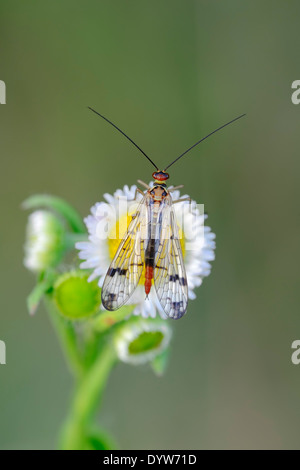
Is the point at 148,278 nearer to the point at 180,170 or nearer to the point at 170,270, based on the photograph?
the point at 170,270

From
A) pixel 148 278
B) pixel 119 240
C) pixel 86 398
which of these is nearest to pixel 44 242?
pixel 119 240

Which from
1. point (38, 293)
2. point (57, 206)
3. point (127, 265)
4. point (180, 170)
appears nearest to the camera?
point (38, 293)

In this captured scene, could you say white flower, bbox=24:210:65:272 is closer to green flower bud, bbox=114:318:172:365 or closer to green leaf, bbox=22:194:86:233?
green leaf, bbox=22:194:86:233

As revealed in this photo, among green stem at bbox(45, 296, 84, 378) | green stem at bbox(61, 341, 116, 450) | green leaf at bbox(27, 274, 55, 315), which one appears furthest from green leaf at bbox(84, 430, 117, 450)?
green leaf at bbox(27, 274, 55, 315)

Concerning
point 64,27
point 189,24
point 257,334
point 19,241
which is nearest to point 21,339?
point 19,241

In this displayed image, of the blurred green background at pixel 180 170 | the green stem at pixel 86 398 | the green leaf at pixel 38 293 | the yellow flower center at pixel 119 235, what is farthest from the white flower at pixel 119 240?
the blurred green background at pixel 180 170

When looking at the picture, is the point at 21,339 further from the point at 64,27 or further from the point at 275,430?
the point at 64,27
